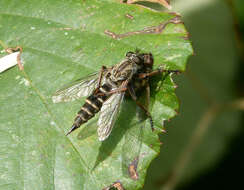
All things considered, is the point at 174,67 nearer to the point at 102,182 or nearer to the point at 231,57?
the point at 102,182

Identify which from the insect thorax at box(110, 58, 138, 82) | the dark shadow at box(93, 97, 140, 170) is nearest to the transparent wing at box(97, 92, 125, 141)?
the dark shadow at box(93, 97, 140, 170)

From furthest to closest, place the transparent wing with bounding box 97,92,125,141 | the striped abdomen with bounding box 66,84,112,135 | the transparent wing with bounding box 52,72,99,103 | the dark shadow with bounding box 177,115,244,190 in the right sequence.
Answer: the dark shadow with bounding box 177,115,244,190
the transparent wing with bounding box 52,72,99,103
the striped abdomen with bounding box 66,84,112,135
the transparent wing with bounding box 97,92,125,141

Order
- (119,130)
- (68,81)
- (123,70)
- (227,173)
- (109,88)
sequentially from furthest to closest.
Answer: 1. (227,173)
2. (109,88)
3. (123,70)
4. (68,81)
5. (119,130)

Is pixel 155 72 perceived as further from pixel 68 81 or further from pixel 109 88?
pixel 68 81

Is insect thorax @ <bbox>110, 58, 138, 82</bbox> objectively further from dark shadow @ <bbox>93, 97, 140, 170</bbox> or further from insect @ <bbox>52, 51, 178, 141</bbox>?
dark shadow @ <bbox>93, 97, 140, 170</bbox>

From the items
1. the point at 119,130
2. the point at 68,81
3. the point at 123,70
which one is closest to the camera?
the point at 119,130

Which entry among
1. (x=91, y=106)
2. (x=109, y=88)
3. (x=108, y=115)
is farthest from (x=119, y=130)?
(x=109, y=88)

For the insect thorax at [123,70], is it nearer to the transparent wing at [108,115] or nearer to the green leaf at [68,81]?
the green leaf at [68,81]
